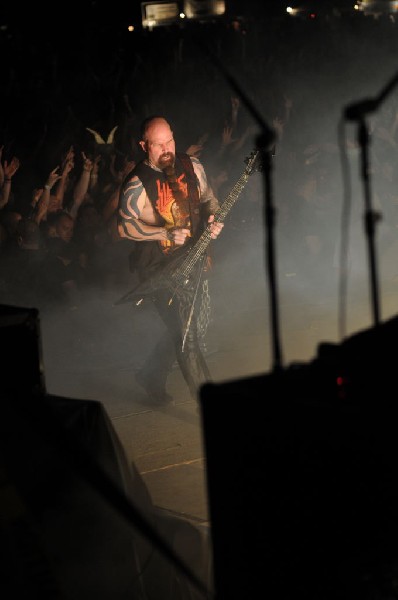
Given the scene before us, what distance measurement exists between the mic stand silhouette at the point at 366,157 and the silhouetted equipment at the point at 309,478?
0.14 meters

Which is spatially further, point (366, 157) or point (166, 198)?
point (166, 198)

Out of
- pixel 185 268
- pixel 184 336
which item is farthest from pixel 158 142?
pixel 184 336

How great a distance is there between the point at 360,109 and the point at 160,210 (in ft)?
16.0

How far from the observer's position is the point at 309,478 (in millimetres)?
1700

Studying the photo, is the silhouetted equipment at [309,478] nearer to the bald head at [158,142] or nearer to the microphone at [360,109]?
the microphone at [360,109]

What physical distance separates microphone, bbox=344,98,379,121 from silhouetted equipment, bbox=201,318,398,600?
552 millimetres

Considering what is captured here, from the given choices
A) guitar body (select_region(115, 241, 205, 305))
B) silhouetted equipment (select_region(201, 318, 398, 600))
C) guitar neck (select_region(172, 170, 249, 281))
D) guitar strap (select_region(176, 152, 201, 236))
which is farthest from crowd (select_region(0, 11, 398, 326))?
silhouetted equipment (select_region(201, 318, 398, 600))

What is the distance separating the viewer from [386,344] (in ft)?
6.01

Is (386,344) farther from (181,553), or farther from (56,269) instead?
(56,269)

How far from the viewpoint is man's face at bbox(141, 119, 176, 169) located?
6633 millimetres

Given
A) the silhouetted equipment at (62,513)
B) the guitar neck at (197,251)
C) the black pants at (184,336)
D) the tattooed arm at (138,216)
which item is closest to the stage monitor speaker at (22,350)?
the silhouetted equipment at (62,513)

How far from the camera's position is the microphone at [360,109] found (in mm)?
1935

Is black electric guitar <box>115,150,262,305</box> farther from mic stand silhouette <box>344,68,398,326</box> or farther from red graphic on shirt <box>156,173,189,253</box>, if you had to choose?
mic stand silhouette <box>344,68,398,326</box>

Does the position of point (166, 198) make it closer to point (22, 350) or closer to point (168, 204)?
point (168, 204)
